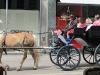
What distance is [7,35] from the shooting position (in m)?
9.56

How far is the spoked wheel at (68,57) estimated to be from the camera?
30.7 feet

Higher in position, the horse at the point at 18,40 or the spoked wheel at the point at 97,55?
the horse at the point at 18,40

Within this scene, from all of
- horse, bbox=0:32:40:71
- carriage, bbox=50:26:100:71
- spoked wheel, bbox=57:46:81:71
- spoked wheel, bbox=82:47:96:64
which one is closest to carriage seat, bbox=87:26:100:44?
carriage, bbox=50:26:100:71

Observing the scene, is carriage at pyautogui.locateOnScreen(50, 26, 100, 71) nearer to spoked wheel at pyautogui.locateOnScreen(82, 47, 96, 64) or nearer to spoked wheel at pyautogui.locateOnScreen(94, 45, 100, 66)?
spoked wheel at pyautogui.locateOnScreen(94, 45, 100, 66)

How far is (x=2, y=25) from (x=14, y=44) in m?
6.84

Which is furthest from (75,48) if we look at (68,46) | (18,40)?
(18,40)

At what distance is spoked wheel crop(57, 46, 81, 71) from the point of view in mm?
9367

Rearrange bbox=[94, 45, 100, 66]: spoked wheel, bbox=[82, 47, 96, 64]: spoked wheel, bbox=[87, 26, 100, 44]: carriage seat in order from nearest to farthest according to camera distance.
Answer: bbox=[94, 45, 100, 66]: spoked wheel → bbox=[87, 26, 100, 44]: carriage seat → bbox=[82, 47, 96, 64]: spoked wheel

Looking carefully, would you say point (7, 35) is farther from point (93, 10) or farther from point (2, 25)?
point (93, 10)

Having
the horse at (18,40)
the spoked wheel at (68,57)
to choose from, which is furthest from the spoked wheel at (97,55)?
the horse at (18,40)

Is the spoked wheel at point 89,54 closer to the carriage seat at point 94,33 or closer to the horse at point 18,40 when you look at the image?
the carriage seat at point 94,33

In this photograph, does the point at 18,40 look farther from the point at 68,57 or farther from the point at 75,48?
the point at 75,48

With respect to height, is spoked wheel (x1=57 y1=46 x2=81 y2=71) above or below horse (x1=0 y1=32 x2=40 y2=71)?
below

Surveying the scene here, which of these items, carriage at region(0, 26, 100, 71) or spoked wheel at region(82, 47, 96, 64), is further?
spoked wheel at region(82, 47, 96, 64)
